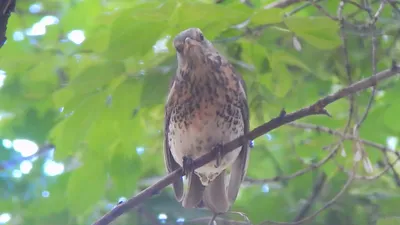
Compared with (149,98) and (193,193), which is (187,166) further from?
(193,193)

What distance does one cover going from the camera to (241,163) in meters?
3.26

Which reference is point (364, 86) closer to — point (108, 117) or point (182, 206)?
point (108, 117)

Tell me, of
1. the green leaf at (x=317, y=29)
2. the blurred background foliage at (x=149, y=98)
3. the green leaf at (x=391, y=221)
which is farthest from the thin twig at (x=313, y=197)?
the green leaf at (x=391, y=221)

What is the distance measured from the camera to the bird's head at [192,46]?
2.71m

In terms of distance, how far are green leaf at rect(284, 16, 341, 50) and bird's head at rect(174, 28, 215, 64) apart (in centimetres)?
41

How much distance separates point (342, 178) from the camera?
391cm

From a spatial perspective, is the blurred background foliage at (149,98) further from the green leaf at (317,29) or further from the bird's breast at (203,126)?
the bird's breast at (203,126)

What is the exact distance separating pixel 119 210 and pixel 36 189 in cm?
194

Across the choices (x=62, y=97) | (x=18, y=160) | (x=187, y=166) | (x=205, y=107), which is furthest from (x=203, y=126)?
(x=18, y=160)

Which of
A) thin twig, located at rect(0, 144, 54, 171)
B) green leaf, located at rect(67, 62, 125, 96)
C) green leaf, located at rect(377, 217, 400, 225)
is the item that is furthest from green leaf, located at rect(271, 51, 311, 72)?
thin twig, located at rect(0, 144, 54, 171)

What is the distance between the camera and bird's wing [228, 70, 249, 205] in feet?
10.1

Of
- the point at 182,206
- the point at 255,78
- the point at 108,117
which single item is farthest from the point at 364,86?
the point at 182,206

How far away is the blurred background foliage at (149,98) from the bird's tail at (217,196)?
7.0 inches

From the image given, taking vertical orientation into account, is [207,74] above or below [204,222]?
above
